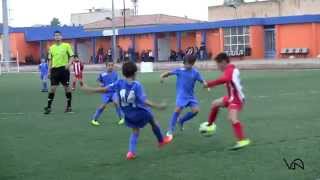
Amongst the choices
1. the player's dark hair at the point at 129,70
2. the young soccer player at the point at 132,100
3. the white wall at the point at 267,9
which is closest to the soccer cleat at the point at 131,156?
the young soccer player at the point at 132,100

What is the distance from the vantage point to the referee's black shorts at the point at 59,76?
15.8m

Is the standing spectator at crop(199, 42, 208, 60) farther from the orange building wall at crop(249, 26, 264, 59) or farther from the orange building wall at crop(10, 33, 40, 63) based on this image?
the orange building wall at crop(10, 33, 40, 63)

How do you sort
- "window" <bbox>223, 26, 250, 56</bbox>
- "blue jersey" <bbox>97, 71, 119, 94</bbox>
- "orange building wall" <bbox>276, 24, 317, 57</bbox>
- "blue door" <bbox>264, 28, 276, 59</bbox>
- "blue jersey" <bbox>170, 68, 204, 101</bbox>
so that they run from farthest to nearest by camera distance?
1. "window" <bbox>223, 26, 250, 56</bbox>
2. "blue door" <bbox>264, 28, 276, 59</bbox>
3. "orange building wall" <bbox>276, 24, 317, 57</bbox>
4. "blue jersey" <bbox>97, 71, 119, 94</bbox>
5. "blue jersey" <bbox>170, 68, 204, 101</bbox>

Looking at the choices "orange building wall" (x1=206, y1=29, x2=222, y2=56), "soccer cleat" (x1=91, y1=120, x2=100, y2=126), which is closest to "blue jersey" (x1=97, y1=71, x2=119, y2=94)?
"soccer cleat" (x1=91, y1=120, x2=100, y2=126)

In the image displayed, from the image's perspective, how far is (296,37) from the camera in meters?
60.3

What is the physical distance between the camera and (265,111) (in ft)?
49.5

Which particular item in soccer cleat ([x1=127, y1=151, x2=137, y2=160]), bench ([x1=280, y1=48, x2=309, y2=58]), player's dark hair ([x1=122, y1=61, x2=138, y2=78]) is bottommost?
soccer cleat ([x1=127, y1=151, x2=137, y2=160])

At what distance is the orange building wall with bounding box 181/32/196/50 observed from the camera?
71.9 metres

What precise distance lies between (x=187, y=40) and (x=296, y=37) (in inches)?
610

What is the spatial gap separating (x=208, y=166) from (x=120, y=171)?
1.09 m

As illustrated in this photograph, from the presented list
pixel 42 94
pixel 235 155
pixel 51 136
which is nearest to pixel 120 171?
pixel 235 155

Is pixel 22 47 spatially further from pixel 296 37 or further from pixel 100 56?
pixel 296 37

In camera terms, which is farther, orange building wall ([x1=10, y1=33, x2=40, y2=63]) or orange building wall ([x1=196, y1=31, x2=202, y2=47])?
orange building wall ([x1=10, y1=33, x2=40, y2=63])

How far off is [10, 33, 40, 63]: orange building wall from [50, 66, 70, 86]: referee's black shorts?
68.7 meters
